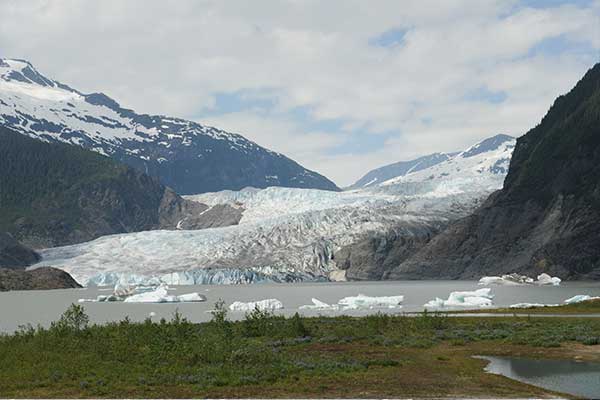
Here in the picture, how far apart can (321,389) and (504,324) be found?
91.5 ft

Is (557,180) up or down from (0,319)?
up

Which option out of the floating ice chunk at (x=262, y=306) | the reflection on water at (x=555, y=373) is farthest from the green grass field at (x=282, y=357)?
the floating ice chunk at (x=262, y=306)

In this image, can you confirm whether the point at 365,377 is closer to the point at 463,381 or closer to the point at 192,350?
the point at 463,381

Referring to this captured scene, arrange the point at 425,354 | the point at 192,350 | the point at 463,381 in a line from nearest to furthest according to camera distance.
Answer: the point at 463,381
the point at 192,350
the point at 425,354

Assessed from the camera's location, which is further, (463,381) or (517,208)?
(517,208)

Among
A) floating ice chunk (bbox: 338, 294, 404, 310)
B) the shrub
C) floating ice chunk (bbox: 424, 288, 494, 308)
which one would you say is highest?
the shrub

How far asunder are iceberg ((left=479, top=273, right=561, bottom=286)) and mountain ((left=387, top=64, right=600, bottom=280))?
8838 millimetres

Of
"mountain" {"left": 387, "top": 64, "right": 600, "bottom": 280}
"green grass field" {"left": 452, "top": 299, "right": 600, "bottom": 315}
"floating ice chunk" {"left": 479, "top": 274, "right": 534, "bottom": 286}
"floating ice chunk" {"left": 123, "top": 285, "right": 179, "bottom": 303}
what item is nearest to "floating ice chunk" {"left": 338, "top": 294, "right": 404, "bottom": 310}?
"green grass field" {"left": 452, "top": 299, "right": 600, "bottom": 315}

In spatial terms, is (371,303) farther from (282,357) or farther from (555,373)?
(555,373)

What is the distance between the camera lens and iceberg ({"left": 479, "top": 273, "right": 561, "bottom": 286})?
5773 inches

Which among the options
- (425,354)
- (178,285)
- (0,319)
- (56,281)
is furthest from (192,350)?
(178,285)

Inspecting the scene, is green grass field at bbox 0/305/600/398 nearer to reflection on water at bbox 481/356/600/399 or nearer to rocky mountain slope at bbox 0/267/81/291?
reflection on water at bbox 481/356/600/399

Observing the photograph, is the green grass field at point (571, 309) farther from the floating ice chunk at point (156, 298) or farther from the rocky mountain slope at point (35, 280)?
the rocky mountain slope at point (35, 280)

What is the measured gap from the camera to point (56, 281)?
16662cm
